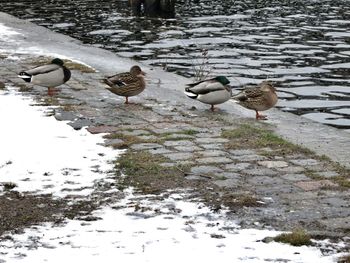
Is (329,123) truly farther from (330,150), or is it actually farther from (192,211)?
(192,211)

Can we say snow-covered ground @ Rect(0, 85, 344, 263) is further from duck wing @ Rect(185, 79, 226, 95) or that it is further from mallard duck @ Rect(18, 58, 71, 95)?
mallard duck @ Rect(18, 58, 71, 95)

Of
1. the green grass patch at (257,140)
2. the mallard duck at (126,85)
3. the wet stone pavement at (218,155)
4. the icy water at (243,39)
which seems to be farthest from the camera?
the icy water at (243,39)

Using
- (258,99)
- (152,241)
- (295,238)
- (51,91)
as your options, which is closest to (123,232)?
(152,241)

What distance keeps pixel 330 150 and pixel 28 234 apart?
3632mm

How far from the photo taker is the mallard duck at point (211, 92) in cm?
984

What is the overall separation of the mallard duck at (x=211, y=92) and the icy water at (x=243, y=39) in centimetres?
202

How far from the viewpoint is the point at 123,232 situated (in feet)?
18.2

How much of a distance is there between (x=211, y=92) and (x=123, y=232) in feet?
14.8

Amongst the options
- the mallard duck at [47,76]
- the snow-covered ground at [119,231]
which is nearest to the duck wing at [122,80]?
the mallard duck at [47,76]

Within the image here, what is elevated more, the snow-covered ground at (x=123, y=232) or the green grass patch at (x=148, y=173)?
the snow-covered ground at (x=123, y=232)

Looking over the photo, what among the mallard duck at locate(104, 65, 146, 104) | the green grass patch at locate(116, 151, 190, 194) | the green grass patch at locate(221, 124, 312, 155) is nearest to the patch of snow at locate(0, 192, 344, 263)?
the green grass patch at locate(116, 151, 190, 194)

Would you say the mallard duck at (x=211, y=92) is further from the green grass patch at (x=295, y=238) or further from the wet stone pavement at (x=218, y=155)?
the green grass patch at (x=295, y=238)

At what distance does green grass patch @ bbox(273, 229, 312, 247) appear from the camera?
534 cm

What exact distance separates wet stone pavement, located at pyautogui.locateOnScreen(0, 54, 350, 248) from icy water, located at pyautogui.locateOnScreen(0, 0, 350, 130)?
2.64m
